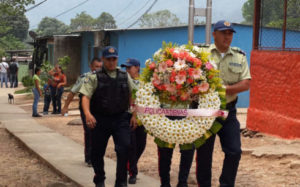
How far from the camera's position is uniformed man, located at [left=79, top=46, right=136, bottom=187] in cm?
677

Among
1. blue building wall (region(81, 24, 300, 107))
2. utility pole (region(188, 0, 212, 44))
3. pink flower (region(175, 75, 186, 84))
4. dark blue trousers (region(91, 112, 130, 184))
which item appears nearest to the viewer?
pink flower (region(175, 75, 186, 84))

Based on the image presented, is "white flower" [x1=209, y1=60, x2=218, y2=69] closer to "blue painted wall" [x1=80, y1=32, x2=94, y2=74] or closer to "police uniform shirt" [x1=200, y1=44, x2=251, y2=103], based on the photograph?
"police uniform shirt" [x1=200, y1=44, x2=251, y2=103]

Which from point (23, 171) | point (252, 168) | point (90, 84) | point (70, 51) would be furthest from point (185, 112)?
point (70, 51)

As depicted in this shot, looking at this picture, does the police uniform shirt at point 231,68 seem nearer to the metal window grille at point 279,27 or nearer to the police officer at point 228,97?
the police officer at point 228,97

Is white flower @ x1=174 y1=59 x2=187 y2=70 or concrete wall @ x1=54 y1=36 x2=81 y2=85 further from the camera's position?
concrete wall @ x1=54 y1=36 x2=81 y2=85

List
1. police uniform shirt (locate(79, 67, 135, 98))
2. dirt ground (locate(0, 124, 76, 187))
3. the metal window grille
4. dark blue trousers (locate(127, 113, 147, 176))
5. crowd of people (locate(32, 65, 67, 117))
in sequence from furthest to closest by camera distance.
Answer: crowd of people (locate(32, 65, 67, 117)) → the metal window grille → dirt ground (locate(0, 124, 76, 187)) → dark blue trousers (locate(127, 113, 147, 176)) → police uniform shirt (locate(79, 67, 135, 98))

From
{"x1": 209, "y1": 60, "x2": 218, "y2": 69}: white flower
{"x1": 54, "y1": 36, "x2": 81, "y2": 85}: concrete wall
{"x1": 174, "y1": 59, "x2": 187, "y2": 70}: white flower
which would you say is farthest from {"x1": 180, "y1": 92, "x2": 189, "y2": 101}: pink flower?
{"x1": 54, "y1": 36, "x2": 81, "y2": 85}: concrete wall

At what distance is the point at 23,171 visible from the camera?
9.17 meters

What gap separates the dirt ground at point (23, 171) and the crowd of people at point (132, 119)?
114 centimetres

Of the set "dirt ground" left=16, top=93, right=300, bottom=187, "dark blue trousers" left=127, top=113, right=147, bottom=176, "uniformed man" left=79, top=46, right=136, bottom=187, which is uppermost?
"uniformed man" left=79, top=46, right=136, bottom=187

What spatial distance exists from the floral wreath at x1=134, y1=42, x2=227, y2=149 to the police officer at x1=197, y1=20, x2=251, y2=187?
0.20 m

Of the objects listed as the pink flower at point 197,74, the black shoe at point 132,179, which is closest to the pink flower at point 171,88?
the pink flower at point 197,74

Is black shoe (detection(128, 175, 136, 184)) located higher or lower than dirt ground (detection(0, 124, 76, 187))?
higher

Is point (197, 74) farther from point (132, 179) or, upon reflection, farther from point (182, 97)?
point (132, 179)
